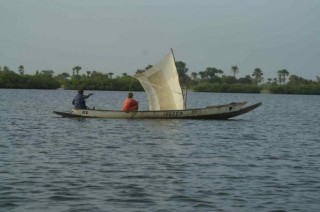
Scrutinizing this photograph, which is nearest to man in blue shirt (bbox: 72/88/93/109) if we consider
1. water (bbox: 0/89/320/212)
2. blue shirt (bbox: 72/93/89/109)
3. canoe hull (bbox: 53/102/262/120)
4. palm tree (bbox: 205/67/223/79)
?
blue shirt (bbox: 72/93/89/109)

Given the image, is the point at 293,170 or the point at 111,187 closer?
the point at 111,187

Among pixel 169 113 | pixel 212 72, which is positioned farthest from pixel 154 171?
pixel 212 72

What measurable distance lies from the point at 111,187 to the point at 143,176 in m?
1.77

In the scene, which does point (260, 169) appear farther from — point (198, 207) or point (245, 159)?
point (198, 207)

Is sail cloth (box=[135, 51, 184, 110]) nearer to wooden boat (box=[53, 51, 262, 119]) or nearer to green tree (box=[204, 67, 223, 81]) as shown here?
wooden boat (box=[53, 51, 262, 119])

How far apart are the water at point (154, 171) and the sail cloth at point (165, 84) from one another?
7851 millimetres

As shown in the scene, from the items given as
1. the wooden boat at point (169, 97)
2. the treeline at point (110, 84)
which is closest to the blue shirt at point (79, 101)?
the wooden boat at point (169, 97)

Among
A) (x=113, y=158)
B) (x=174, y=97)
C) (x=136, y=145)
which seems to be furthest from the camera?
(x=174, y=97)

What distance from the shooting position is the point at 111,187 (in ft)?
46.4

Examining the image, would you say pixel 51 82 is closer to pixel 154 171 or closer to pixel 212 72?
pixel 212 72

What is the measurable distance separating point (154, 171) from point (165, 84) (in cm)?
2018

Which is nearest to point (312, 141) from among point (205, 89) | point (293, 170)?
point (293, 170)

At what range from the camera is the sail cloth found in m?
36.3

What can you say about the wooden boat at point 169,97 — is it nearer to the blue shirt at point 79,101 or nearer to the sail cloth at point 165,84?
the sail cloth at point 165,84
